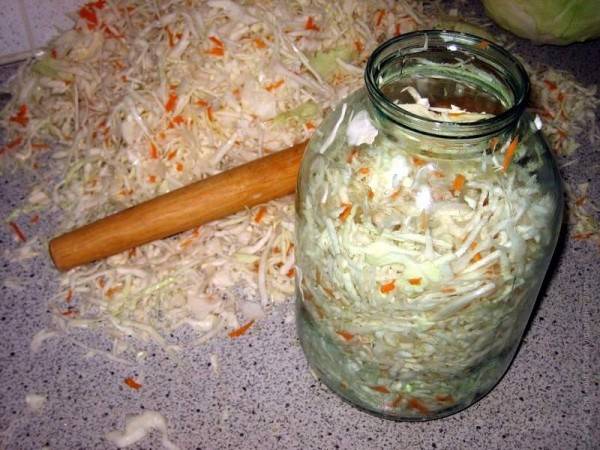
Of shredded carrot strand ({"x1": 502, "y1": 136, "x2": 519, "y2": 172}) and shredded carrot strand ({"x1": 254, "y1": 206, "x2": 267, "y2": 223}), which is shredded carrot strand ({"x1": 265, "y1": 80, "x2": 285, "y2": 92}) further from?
shredded carrot strand ({"x1": 502, "y1": 136, "x2": 519, "y2": 172})

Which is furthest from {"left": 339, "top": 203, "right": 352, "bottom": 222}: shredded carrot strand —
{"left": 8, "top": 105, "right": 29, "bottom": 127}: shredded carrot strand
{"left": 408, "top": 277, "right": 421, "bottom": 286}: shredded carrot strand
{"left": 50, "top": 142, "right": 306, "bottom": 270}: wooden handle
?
{"left": 8, "top": 105, "right": 29, "bottom": 127}: shredded carrot strand

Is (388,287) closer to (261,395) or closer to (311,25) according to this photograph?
(261,395)

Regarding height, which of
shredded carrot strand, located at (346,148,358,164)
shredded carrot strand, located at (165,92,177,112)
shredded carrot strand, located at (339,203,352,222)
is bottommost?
shredded carrot strand, located at (165,92,177,112)

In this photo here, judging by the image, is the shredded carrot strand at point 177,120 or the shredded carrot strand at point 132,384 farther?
the shredded carrot strand at point 177,120

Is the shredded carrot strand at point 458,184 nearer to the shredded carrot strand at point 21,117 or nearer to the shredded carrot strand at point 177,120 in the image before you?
the shredded carrot strand at point 177,120

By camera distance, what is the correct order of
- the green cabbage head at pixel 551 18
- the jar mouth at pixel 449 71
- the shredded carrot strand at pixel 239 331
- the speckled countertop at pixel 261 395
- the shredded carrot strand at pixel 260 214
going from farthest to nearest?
the green cabbage head at pixel 551 18, the shredded carrot strand at pixel 260 214, the shredded carrot strand at pixel 239 331, the speckled countertop at pixel 261 395, the jar mouth at pixel 449 71

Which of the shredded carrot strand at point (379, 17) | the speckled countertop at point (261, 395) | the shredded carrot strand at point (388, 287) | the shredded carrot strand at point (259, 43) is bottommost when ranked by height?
the speckled countertop at point (261, 395)

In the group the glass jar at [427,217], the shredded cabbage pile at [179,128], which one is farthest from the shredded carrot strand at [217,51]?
the glass jar at [427,217]

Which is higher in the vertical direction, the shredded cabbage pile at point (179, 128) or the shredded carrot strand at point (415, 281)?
the shredded carrot strand at point (415, 281)

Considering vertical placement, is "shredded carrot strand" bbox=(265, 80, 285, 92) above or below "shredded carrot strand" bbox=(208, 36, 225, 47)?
below

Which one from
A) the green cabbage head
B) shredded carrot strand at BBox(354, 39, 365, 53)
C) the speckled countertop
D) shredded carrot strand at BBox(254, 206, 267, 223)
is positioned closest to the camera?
the speckled countertop
